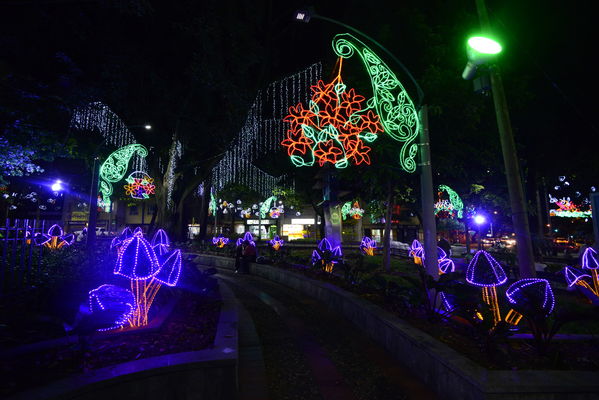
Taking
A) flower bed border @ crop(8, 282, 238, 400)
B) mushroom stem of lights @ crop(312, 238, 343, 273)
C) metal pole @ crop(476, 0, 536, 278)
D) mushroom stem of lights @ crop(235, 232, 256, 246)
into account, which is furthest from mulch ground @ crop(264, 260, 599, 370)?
mushroom stem of lights @ crop(235, 232, 256, 246)

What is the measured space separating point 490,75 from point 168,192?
64.1 ft

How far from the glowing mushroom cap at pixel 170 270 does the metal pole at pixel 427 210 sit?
16.7ft

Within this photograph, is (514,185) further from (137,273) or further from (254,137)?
(254,137)

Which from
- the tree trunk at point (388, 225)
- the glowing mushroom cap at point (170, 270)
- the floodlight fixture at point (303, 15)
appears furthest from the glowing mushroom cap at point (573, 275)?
the glowing mushroom cap at point (170, 270)

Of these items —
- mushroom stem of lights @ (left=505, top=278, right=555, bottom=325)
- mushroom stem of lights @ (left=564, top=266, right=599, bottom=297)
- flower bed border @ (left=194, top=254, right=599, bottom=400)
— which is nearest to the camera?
flower bed border @ (left=194, top=254, right=599, bottom=400)

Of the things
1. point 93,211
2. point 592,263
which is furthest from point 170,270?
point 592,263

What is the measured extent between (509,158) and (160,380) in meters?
7.04

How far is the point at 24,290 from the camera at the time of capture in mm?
5402

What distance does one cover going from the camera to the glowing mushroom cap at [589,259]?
26.8 feet

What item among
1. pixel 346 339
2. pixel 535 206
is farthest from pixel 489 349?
pixel 535 206

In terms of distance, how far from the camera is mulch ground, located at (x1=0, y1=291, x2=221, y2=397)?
115 inches

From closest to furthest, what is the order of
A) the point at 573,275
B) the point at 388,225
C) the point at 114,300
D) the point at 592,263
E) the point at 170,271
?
the point at 114,300 → the point at 170,271 → the point at 592,263 → the point at 573,275 → the point at 388,225

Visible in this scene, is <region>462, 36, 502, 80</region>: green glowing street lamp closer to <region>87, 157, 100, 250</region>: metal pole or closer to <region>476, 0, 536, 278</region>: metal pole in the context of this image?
<region>476, 0, 536, 278</region>: metal pole

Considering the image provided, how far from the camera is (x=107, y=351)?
12.7ft
